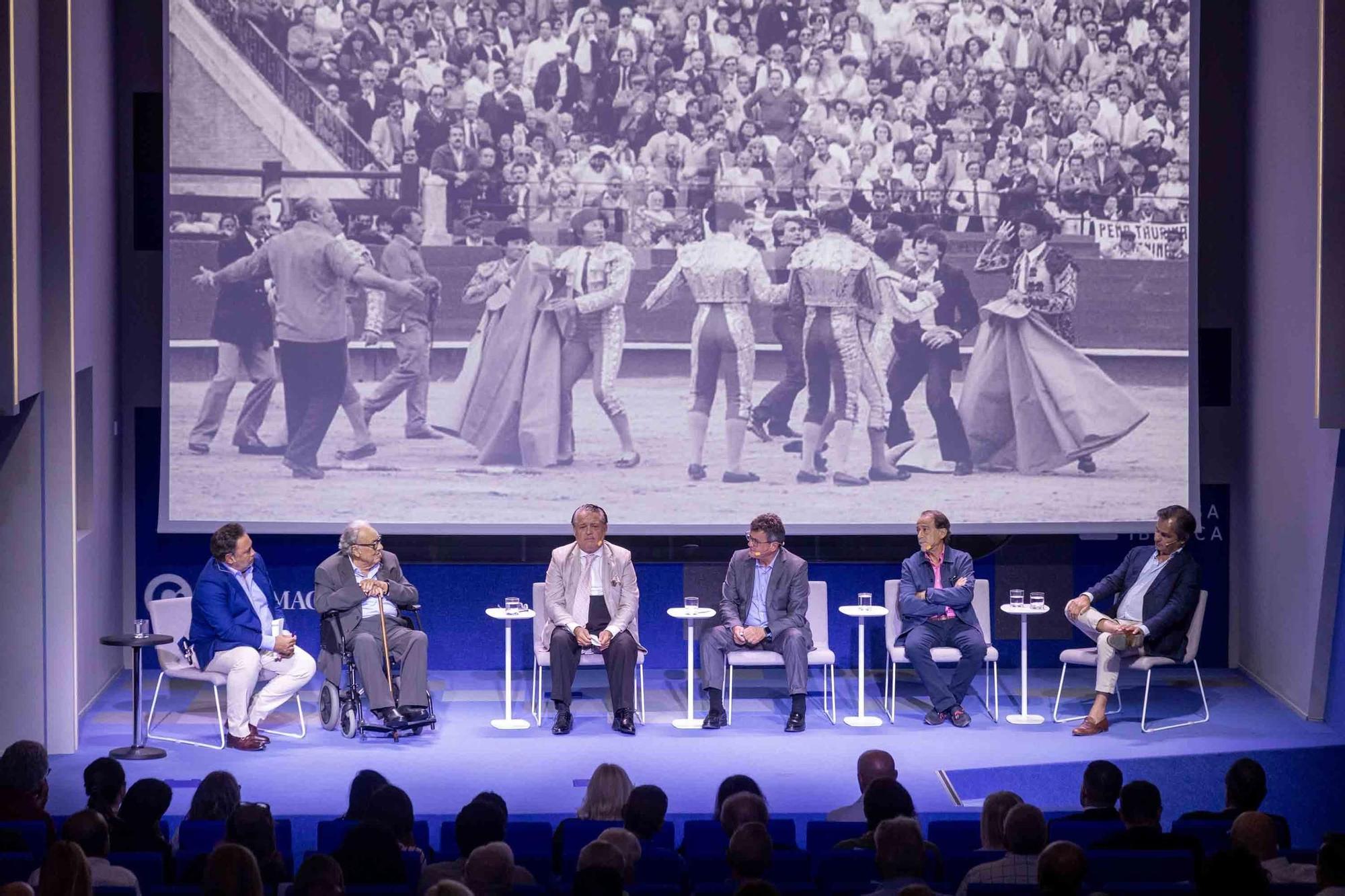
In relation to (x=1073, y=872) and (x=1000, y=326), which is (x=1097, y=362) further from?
(x=1073, y=872)

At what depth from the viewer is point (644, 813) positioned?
17.4 ft

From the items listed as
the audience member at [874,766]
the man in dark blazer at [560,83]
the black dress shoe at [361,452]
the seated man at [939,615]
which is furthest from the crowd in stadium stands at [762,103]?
the audience member at [874,766]

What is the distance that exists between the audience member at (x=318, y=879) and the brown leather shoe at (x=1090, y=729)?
17.1 ft

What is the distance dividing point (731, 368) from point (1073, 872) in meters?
5.48

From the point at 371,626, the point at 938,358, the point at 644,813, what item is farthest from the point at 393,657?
the point at 644,813

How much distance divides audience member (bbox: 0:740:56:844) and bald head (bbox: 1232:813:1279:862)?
11.5 feet

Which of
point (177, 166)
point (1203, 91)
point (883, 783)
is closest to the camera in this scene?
point (883, 783)

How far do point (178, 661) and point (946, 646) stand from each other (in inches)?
148

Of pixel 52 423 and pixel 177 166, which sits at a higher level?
pixel 177 166

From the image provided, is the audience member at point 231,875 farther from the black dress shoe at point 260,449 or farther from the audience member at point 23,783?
the black dress shoe at point 260,449

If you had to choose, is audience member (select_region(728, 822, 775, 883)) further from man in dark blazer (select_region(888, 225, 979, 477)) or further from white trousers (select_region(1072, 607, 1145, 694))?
man in dark blazer (select_region(888, 225, 979, 477))

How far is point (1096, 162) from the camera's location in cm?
972

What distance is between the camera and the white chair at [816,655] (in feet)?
29.3

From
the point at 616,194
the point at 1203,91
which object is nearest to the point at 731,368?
the point at 616,194
